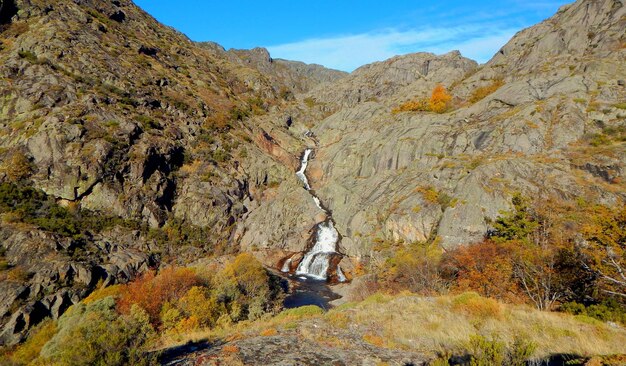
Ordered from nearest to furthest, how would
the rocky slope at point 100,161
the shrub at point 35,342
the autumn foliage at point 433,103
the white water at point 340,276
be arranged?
the shrub at point 35,342
the rocky slope at point 100,161
the white water at point 340,276
the autumn foliage at point 433,103

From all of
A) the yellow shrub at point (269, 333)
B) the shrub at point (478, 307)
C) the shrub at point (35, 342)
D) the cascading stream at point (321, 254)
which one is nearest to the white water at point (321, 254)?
the cascading stream at point (321, 254)

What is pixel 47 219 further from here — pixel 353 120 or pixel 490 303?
pixel 353 120

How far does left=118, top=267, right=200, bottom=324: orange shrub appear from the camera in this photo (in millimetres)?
31372

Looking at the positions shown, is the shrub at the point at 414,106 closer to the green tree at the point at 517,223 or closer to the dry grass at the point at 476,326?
the green tree at the point at 517,223

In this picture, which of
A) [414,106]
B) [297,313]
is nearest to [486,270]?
[297,313]

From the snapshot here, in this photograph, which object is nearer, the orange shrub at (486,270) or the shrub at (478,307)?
the shrub at (478,307)

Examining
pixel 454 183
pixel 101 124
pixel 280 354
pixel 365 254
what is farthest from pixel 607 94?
pixel 101 124

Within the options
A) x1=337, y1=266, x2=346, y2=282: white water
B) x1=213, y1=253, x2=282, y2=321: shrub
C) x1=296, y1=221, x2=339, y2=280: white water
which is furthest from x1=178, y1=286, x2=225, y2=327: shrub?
x1=296, y1=221, x2=339, y2=280: white water

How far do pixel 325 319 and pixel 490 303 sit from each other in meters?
8.36

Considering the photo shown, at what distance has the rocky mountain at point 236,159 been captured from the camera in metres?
43.9

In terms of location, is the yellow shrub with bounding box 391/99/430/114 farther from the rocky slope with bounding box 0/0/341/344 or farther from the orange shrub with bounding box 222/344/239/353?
the orange shrub with bounding box 222/344/239/353

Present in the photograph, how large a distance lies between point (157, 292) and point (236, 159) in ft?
160

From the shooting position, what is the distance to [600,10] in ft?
240

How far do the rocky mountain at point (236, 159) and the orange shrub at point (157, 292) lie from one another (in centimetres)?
1034
